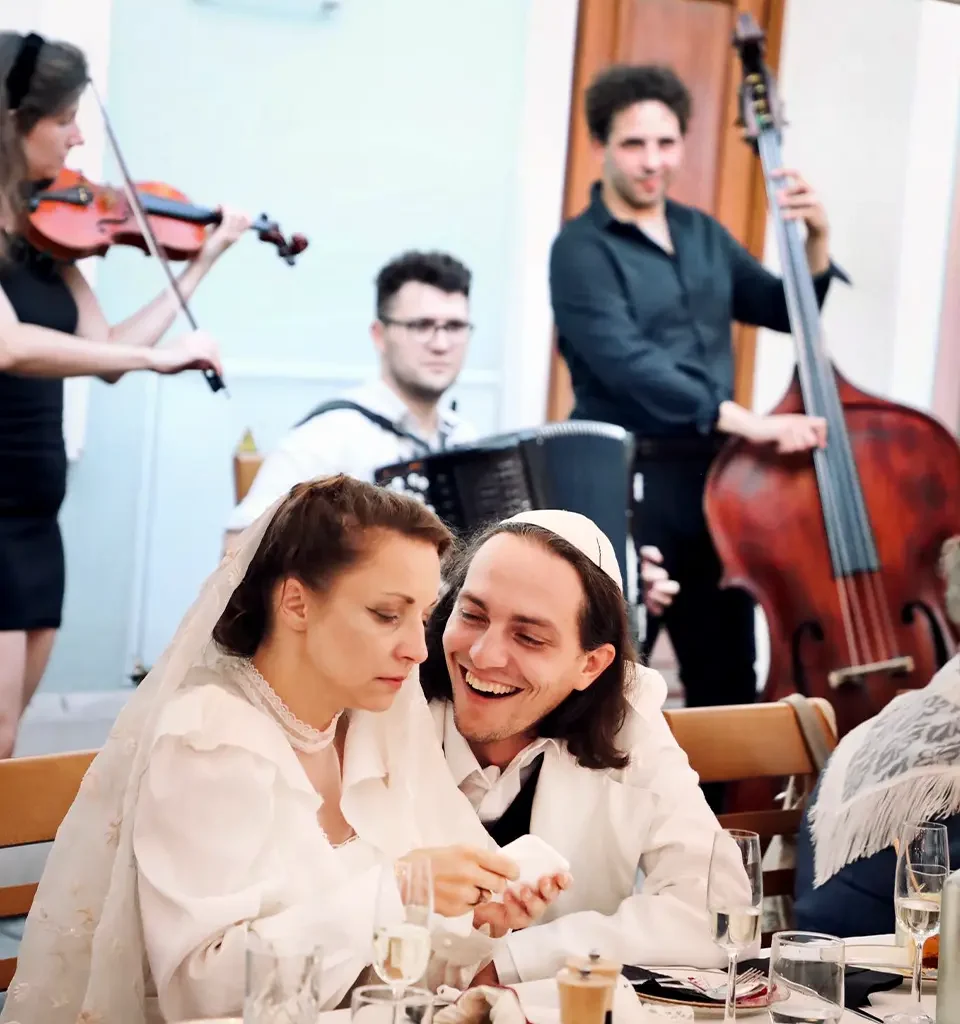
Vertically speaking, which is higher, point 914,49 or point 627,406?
point 914,49

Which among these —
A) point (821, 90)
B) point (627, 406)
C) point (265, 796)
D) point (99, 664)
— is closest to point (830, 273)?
point (821, 90)

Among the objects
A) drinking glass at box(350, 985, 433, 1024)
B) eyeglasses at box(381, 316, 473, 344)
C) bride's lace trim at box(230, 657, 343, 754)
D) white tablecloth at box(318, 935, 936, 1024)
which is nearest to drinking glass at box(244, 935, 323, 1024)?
drinking glass at box(350, 985, 433, 1024)

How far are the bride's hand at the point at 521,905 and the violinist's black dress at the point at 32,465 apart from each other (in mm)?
1604

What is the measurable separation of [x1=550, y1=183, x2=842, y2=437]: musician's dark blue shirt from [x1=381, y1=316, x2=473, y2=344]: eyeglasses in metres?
0.28

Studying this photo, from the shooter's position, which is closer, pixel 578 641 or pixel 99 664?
pixel 578 641

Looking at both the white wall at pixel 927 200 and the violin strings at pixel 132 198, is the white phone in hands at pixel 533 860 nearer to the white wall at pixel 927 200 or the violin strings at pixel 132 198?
the violin strings at pixel 132 198

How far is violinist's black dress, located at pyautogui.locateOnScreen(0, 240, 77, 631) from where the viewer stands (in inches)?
109

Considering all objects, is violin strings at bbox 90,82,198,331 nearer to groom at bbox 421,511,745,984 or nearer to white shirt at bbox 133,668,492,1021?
groom at bbox 421,511,745,984

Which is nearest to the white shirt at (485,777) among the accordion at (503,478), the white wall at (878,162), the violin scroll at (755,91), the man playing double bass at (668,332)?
the accordion at (503,478)

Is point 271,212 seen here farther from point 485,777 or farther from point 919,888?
point 919,888

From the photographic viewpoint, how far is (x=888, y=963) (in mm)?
1617

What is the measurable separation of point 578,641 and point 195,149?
1.64m

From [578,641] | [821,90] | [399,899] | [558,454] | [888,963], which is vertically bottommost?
[888,963]

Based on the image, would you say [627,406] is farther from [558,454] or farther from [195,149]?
[195,149]
